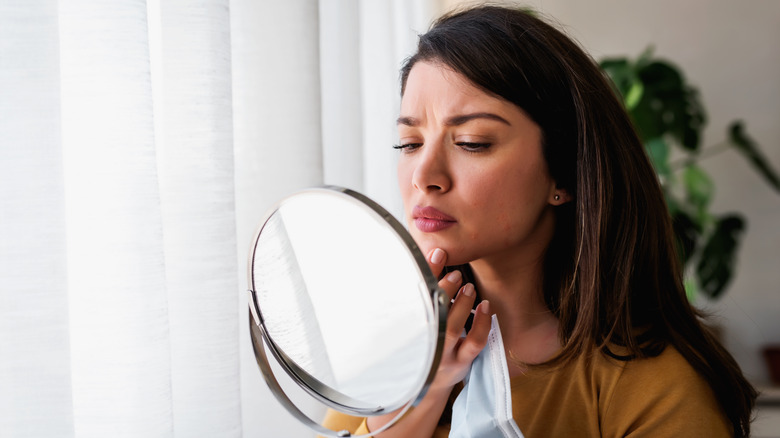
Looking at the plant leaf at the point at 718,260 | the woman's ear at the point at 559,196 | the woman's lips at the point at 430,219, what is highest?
the woman's ear at the point at 559,196

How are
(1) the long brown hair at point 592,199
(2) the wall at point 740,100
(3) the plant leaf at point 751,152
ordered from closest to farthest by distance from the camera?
(1) the long brown hair at point 592,199
(3) the plant leaf at point 751,152
(2) the wall at point 740,100

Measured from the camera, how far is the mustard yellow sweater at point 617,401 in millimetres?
709

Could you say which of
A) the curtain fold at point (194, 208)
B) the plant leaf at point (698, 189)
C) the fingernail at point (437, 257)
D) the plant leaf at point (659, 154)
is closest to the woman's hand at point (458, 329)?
the fingernail at point (437, 257)

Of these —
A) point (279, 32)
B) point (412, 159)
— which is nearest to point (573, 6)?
point (279, 32)

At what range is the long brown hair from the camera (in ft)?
2.49

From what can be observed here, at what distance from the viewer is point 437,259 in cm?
69

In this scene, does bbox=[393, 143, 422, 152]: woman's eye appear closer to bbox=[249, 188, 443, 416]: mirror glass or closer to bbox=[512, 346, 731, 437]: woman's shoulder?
bbox=[249, 188, 443, 416]: mirror glass

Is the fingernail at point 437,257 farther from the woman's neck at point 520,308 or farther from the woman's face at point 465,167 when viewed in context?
the woman's neck at point 520,308

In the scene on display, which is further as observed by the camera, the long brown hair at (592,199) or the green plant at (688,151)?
the green plant at (688,151)

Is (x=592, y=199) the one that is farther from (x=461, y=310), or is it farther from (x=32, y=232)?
(x=32, y=232)

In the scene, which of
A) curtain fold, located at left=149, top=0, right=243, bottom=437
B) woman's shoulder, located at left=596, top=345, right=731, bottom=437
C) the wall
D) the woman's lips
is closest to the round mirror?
the woman's lips

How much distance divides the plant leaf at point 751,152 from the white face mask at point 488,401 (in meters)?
1.86

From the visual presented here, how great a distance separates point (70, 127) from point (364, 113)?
2.56ft

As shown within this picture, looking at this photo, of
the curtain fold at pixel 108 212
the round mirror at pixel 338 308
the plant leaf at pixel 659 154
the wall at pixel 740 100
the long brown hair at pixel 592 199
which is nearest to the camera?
the round mirror at pixel 338 308
